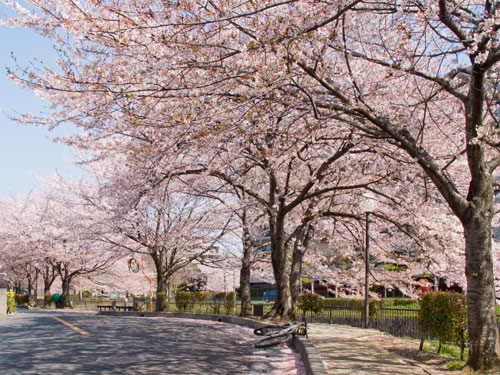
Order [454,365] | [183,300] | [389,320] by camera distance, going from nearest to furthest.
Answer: [454,365]
[389,320]
[183,300]

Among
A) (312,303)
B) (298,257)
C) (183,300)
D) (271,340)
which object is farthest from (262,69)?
(183,300)

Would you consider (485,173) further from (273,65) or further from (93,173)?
(93,173)

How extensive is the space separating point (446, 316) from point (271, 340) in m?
3.85

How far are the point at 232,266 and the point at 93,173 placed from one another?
10.8 metres

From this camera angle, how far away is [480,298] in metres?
7.82

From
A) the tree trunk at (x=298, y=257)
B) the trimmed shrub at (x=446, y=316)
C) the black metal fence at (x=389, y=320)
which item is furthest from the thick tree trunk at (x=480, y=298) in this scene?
the tree trunk at (x=298, y=257)

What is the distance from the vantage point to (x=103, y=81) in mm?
9477

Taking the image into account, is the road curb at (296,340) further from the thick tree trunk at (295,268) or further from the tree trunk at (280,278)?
the thick tree trunk at (295,268)

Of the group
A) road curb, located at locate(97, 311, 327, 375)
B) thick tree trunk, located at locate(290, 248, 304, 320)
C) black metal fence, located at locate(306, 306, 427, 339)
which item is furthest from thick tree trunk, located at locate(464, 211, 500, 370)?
thick tree trunk, located at locate(290, 248, 304, 320)

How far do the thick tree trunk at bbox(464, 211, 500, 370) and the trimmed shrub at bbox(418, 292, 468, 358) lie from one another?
63.5 inches

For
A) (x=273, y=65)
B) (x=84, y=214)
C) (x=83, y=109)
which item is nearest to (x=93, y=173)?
(x=84, y=214)

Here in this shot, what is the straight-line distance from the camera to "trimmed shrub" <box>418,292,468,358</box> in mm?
9430

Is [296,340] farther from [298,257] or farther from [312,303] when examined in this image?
[312,303]

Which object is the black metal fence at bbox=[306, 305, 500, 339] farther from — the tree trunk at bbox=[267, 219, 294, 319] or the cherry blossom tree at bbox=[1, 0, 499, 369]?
the cherry blossom tree at bbox=[1, 0, 499, 369]
